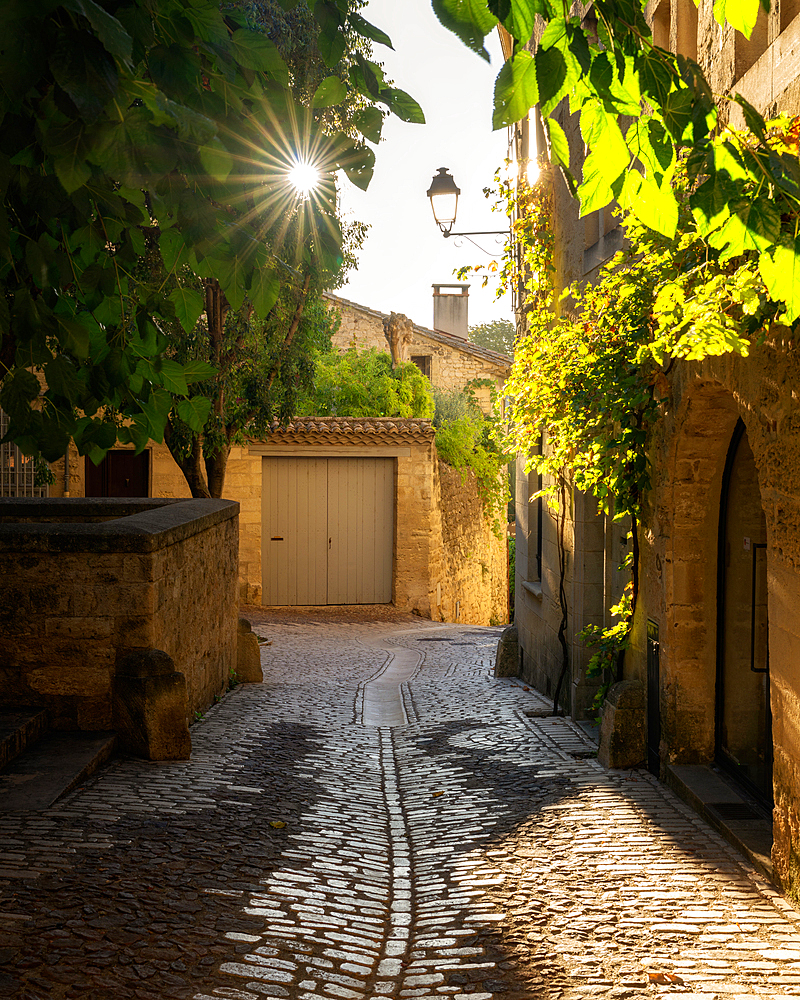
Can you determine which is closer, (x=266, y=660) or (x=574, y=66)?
(x=574, y=66)

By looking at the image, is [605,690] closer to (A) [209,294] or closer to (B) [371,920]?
(B) [371,920]

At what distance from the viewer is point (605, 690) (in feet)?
22.2

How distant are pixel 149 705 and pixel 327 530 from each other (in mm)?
10543

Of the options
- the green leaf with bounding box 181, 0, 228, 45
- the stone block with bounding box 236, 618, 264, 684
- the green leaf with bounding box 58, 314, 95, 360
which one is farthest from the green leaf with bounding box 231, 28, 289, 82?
the stone block with bounding box 236, 618, 264, 684

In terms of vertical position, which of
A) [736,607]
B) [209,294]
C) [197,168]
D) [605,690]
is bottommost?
[605,690]

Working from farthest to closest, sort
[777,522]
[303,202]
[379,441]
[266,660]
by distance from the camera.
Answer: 1. [379,441]
2. [266,660]
3. [777,522]
4. [303,202]

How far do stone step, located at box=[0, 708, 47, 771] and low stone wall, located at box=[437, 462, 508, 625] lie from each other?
11982 millimetres

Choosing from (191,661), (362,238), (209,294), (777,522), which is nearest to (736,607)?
(777,522)

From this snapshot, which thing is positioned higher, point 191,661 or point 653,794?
point 191,661

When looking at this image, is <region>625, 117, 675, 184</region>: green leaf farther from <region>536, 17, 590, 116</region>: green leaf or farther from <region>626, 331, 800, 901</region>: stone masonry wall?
<region>626, 331, 800, 901</region>: stone masonry wall

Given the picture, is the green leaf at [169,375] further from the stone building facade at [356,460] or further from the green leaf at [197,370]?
the stone building facade at [356,460]

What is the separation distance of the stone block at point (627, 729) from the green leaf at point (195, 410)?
3.87m

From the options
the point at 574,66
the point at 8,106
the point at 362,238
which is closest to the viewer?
the point at 574,66

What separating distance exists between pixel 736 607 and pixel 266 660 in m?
6.47
